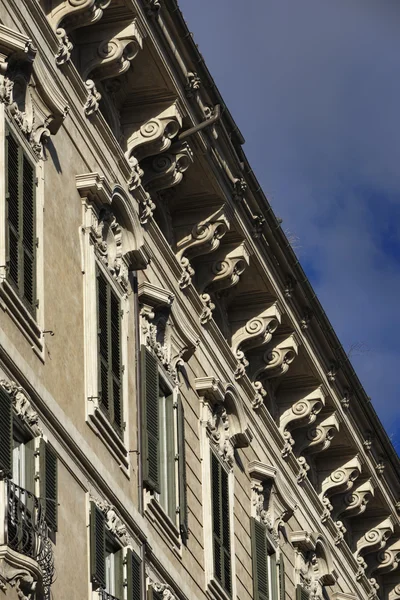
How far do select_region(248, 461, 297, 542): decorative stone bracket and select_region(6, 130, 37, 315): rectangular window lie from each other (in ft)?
33.2

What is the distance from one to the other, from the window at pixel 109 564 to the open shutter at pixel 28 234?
254cm

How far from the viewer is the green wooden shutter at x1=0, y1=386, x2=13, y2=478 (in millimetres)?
18469

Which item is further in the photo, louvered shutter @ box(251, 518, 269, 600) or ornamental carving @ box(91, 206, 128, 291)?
Answer: louvered shutter @ box(251, 518, 269, 600)

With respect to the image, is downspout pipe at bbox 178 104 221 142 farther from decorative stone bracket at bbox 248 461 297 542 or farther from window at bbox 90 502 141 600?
window at bbox 90 502 141 600

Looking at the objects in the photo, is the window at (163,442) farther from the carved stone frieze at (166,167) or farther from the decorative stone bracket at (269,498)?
the decorative stone bracket at (269,498)

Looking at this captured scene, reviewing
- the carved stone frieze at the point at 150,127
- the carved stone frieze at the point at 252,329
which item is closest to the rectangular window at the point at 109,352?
the carved stone frieze at the point at 150,127

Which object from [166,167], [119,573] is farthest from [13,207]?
[166,167]

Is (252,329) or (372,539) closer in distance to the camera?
(252,329)

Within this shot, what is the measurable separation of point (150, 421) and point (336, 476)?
37.7 ft

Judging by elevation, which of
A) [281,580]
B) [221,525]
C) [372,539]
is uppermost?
[372,539]

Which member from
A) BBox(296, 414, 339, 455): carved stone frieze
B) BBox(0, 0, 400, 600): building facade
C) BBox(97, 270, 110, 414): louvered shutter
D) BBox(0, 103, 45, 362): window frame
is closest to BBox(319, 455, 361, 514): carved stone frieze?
BBox(0, 0, 400, 600): building facade

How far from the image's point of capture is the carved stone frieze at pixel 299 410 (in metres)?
33.5

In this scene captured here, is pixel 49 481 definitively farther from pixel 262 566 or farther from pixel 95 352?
pixel 262 566

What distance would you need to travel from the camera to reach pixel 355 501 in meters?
37.1
